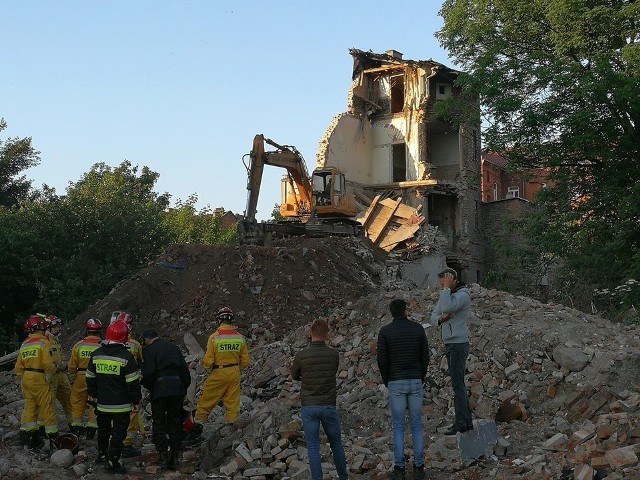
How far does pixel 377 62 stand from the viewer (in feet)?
117

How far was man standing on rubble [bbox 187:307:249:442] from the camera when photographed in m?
8.66

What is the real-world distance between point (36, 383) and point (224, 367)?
2252 millimetres

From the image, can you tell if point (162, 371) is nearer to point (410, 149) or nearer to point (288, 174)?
point (288, 174)

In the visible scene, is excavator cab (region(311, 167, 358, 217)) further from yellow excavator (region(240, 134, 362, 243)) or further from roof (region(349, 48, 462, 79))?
roof (region(349, 48, 462, 79))

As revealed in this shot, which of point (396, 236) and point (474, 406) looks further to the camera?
point (396, 236)

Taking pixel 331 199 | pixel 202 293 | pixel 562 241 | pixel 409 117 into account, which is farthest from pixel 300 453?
pixel 409 117

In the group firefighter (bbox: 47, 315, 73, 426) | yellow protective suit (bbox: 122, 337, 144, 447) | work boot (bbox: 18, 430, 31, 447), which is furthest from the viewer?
firefighter (bbox: 47, 315, 73, 426)

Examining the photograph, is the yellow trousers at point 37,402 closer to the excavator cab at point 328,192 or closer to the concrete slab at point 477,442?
the concrete slab at point 477,442

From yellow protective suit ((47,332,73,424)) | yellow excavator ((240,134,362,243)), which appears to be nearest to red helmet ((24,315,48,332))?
yellow protective suit ((47,332,73,424))

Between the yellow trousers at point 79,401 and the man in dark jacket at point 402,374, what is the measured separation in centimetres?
413

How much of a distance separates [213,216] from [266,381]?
1213 inches

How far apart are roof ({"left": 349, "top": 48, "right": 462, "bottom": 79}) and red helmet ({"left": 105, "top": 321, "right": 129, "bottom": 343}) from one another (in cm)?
2845

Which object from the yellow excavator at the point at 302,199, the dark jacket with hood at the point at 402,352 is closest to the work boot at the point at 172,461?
the dark jacket with hood at the point at 402,352

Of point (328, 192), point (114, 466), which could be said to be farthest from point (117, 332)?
point (328, 192)
